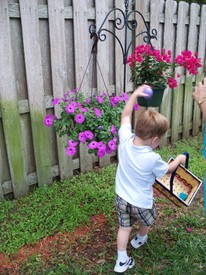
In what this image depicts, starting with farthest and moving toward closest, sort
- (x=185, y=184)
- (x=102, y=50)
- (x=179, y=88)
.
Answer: (x=179, y=88) → (x=102, y=50) → (x=185, y=184)

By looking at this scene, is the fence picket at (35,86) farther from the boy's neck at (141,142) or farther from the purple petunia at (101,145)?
the boy's neck at (141,142)

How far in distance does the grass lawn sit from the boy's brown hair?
3.74ft

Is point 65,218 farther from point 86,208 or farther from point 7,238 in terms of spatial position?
point 7,238

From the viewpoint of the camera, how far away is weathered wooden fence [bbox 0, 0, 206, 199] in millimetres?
2930

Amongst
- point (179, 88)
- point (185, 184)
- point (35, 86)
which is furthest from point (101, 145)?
point (179, 88)

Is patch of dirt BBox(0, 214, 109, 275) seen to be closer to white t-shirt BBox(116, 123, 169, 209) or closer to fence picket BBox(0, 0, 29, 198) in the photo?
white t-shirt BBox(116, 123, 169, 209)

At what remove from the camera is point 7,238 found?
2.71 m

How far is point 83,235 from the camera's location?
2.78 metres

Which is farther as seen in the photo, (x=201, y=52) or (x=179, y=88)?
(x=201, y=52)

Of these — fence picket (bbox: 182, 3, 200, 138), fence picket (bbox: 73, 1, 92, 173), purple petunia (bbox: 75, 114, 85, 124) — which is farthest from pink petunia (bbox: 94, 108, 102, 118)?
fence picket (bbox: 182, 3, 200, 138)

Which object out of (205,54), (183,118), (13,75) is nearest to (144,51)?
(13,75)

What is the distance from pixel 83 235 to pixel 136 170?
1077 millimetres

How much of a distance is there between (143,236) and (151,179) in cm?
69

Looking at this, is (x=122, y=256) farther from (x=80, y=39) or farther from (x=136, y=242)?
(x=80, y=39)
